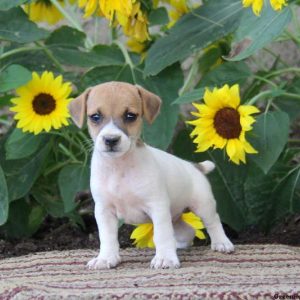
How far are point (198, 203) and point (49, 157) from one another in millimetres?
846

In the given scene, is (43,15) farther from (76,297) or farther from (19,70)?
(76,297)

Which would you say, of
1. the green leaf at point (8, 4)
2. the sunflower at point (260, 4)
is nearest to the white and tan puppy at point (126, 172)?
the sunflower at point (260, 4)

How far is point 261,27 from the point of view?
9.34ft

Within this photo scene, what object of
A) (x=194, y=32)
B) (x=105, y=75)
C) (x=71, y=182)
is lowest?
(x=71, y=182)

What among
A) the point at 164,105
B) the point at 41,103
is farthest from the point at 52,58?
the point at 164,105

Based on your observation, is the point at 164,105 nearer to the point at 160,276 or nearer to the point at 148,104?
the point at 148,104

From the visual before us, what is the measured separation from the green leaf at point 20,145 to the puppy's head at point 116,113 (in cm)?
62

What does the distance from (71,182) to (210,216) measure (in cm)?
60

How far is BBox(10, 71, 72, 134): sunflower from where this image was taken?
2953 mm

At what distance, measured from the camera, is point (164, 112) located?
313cm

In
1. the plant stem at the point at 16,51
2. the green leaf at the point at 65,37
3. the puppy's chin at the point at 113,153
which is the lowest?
the puppy's chin at the point at 113,153

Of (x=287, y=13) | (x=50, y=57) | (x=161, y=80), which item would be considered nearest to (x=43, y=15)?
(x=50, y=57)

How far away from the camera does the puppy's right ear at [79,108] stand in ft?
8.16

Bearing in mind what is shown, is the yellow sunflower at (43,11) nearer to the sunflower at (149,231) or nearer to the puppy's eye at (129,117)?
the sunflower at (149,231)
